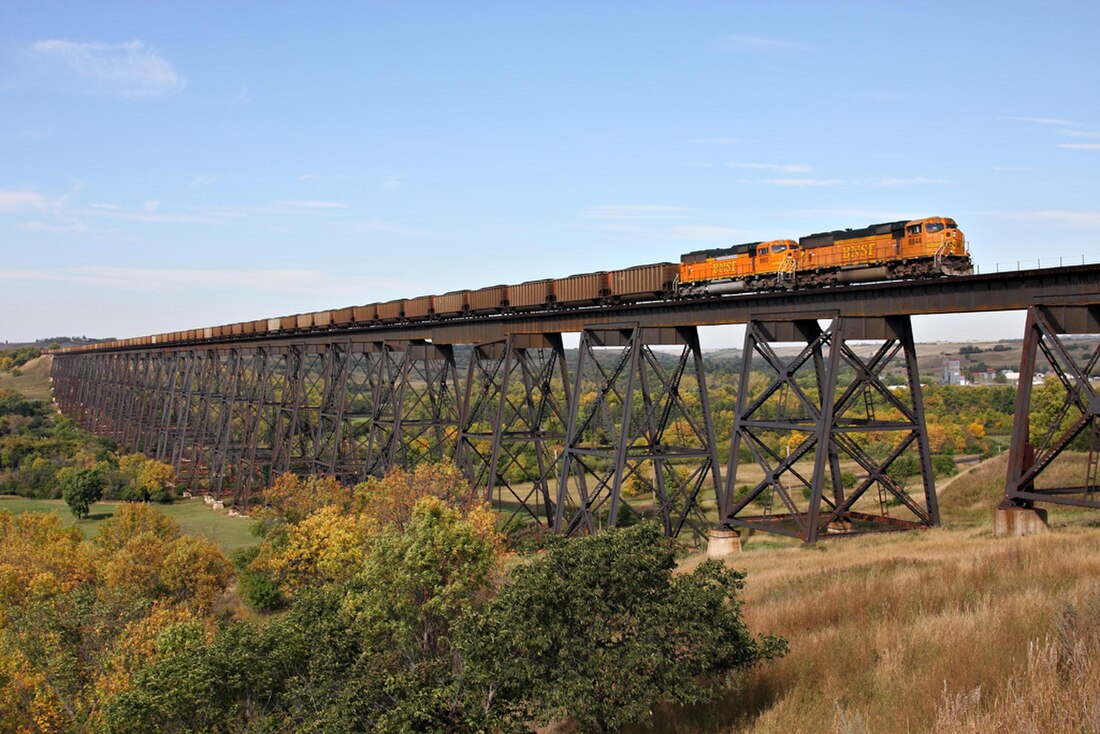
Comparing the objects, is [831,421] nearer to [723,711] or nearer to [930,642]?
[930,642]

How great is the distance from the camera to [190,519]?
5172 centimetres

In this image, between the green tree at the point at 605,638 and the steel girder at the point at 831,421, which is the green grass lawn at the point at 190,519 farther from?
the green tree at the point at 605,638

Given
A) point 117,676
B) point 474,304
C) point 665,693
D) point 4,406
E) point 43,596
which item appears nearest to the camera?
point 665,693

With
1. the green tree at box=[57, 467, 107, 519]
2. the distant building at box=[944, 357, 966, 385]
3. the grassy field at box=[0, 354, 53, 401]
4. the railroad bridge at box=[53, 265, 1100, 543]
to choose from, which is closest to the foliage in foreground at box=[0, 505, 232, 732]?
the railroad bridge at box=[53, 265, 1100, 543]

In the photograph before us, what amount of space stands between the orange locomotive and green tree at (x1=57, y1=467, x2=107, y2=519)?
51.2 metres

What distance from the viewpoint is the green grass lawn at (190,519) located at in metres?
44.8

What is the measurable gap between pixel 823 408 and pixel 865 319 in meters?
2.27

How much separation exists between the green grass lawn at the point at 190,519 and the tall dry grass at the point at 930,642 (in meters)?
32.1

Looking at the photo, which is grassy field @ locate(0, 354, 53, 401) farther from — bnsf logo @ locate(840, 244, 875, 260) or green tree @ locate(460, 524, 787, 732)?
green tree @ locate(460, 524, 787, 732)

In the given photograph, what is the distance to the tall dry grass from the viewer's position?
741 cm

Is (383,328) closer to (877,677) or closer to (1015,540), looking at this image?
(1015,540)

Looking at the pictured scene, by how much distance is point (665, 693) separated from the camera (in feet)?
33.5

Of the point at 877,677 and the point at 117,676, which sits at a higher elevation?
the point at 877,677

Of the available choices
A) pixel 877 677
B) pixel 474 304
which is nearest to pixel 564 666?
pixel 877 677
